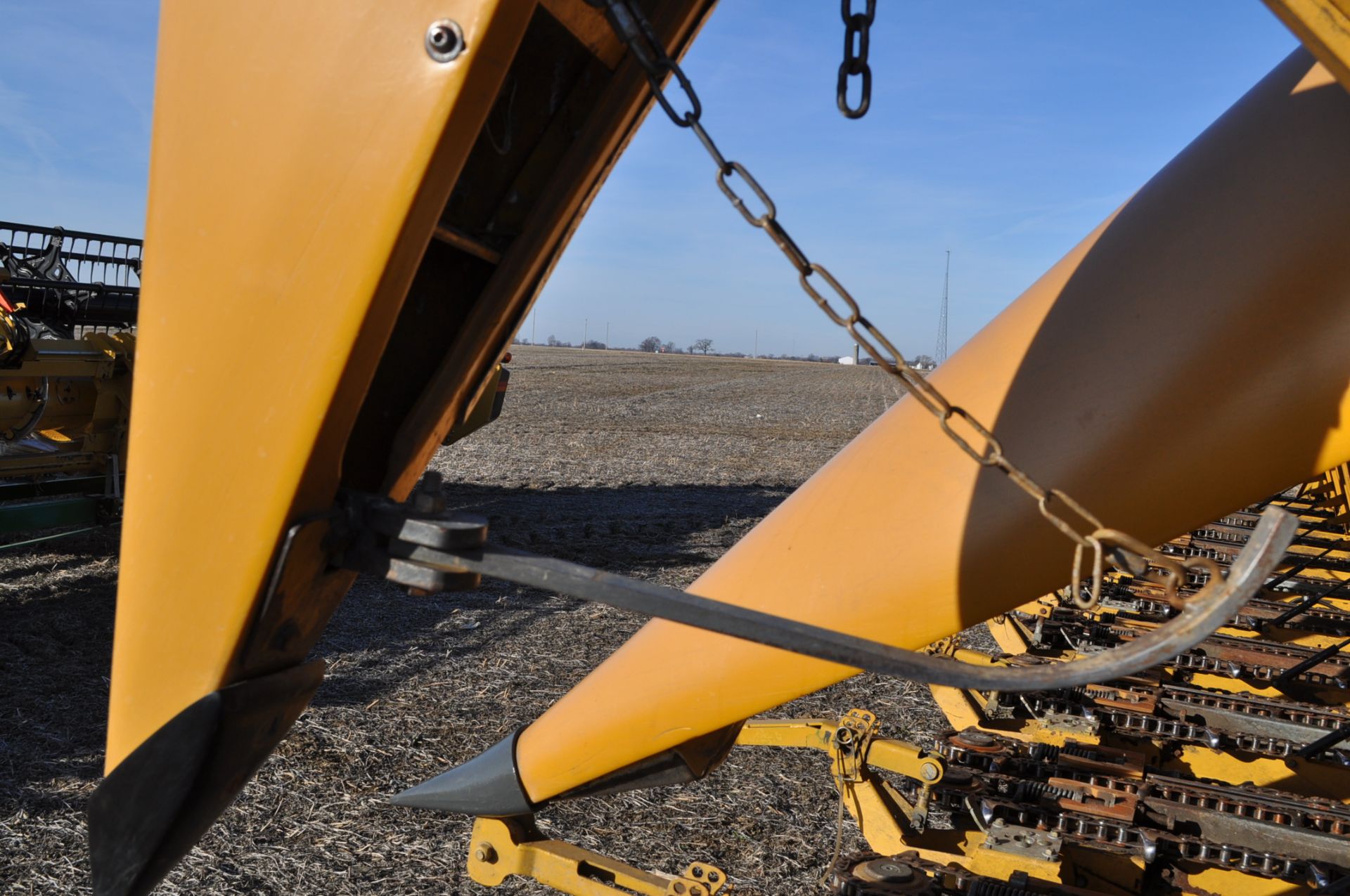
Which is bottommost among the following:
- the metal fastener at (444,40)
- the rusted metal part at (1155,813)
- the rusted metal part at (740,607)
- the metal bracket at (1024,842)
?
the metal bracket at (1024,842)

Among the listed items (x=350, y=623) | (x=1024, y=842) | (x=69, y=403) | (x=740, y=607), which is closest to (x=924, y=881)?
(x=1024, y=842)

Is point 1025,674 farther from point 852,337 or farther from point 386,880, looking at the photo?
point 386,880

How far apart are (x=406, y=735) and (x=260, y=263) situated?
144 inches

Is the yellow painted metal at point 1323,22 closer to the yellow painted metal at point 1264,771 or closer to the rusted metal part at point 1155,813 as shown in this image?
the rusted metal part at point 1155,813

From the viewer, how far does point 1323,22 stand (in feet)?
3.83

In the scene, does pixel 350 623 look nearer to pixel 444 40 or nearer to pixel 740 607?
pixel 740 607

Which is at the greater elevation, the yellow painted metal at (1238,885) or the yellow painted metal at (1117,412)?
the yellow painted metal at (1117,412)

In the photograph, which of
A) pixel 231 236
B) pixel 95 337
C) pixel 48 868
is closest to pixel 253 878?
pixel 48 868

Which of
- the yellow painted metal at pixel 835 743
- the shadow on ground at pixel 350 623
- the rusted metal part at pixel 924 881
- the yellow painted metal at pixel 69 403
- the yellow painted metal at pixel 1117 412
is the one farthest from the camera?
the yellow painted metal at pixel 69 403

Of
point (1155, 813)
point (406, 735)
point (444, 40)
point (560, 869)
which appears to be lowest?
point (406, 735)

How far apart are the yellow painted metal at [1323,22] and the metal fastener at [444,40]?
94 centimetres

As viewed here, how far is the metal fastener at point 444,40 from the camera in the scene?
1277 mm

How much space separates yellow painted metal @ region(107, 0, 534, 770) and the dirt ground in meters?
2.28

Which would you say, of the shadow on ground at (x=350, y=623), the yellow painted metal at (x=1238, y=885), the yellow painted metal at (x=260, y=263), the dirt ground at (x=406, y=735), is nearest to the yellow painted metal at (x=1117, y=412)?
the yellow painted metal at (x=260, y=263)
